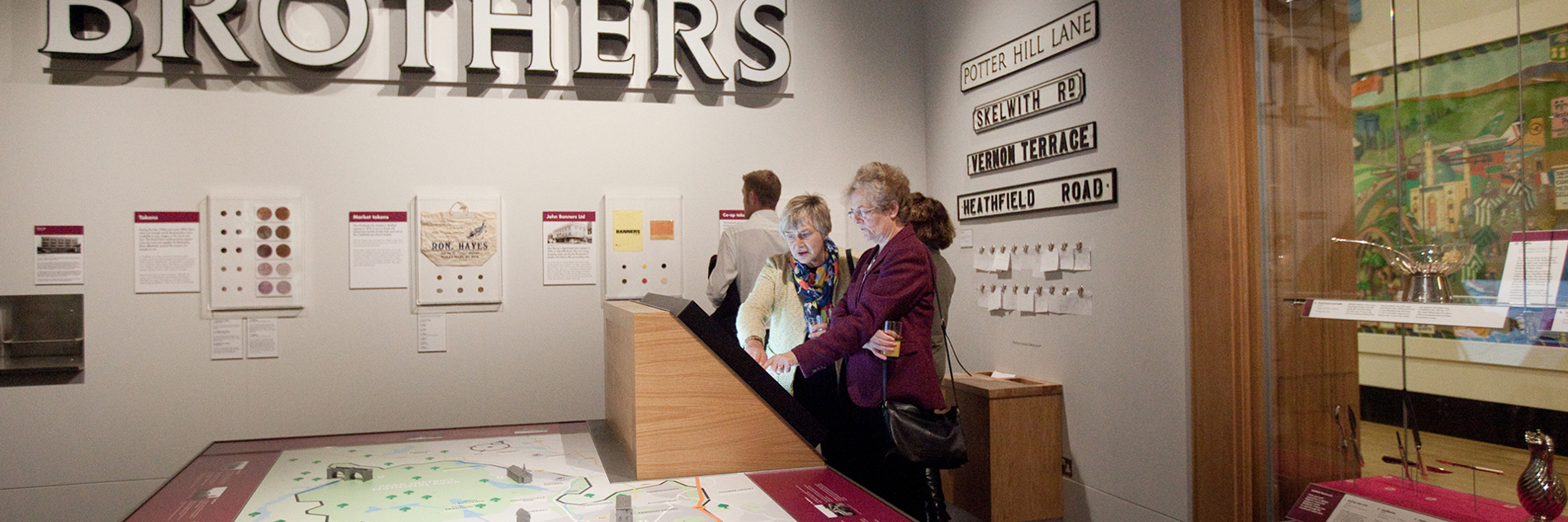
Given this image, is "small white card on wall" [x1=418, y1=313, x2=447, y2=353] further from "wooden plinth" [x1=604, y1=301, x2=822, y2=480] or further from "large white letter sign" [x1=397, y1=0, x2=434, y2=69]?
"wooden plinth" [x1=604, y1=301, x2=822, y2=480]

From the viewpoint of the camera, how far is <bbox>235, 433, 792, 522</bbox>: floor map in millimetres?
1693

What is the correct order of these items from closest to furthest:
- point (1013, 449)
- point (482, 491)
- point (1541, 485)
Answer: point (1541, 485) → point (482, 491) → point (1013, 449)

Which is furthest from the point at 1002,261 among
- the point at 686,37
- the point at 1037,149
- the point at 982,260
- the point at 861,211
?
the point at 686,37

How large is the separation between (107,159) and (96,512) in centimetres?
147

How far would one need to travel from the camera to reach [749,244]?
341cm

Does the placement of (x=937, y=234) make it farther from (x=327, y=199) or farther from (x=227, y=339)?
(x=227, y=339)

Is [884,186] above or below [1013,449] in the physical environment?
above

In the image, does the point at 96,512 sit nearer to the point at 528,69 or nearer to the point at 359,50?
the point at 359,50

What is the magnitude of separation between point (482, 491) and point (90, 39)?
3.01 m

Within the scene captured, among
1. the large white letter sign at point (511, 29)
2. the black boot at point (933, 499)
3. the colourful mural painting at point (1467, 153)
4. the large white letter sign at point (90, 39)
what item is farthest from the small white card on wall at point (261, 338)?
the colourful mural painting at point (1467, 153)

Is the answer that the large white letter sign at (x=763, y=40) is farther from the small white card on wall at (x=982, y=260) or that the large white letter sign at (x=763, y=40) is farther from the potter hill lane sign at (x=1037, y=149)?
the small white card on wall at (x=982, y=260)

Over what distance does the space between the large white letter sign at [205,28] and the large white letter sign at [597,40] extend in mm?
1379

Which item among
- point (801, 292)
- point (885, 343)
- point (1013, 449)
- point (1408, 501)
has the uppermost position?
point (801, 292)

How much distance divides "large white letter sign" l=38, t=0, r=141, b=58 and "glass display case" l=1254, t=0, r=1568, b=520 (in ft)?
13.9
